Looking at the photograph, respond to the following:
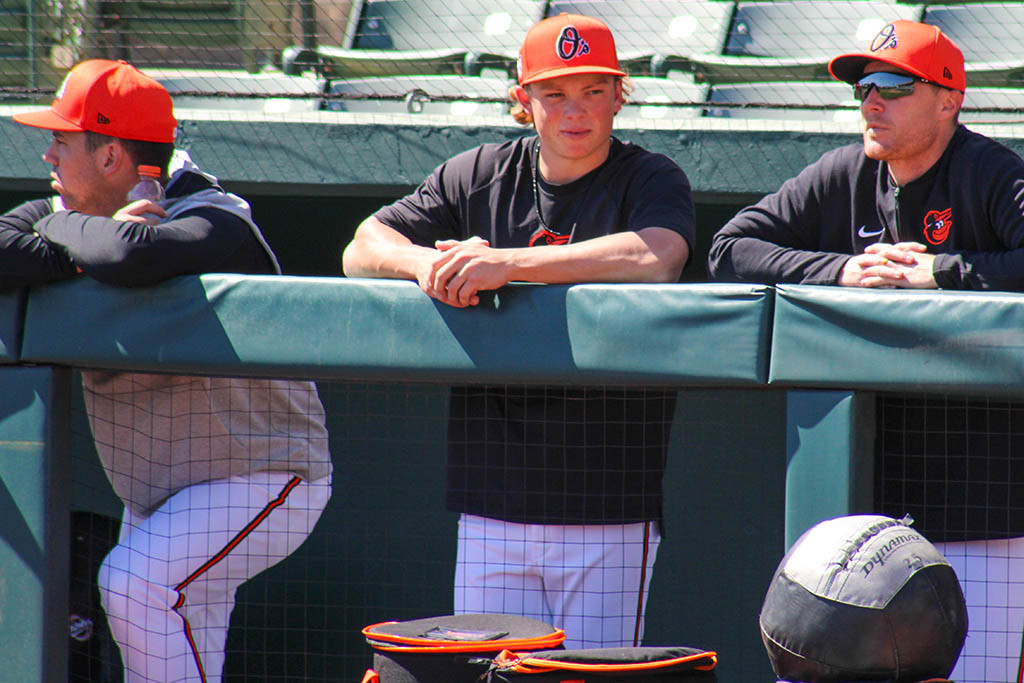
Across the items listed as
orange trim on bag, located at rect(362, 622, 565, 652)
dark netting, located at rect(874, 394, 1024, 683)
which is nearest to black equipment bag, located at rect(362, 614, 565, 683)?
orange trim on bag, located at rect(362, 622, 565, 652)

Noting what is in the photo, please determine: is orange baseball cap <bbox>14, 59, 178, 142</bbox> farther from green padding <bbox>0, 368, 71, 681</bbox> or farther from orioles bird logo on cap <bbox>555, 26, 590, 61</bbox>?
orioles bird logo on cap <bbox>555, 26, 590, 61</bbox>

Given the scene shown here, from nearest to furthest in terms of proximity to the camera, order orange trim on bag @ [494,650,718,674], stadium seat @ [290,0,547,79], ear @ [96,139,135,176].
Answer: orange trim on bag @ [494,650,718,674] < ear @ [96,139,135,176] < stadium seat @ [290,0,547,79]

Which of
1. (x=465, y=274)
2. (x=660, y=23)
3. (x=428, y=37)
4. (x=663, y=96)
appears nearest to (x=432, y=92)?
(x=428, y=37)

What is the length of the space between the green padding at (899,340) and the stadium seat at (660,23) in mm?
3498

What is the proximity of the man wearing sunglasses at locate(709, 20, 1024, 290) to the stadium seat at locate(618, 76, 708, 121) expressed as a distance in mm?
2155

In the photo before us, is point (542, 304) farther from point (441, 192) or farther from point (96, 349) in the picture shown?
point (96, 349)

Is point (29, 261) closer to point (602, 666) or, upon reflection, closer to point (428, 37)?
point (602, 666)

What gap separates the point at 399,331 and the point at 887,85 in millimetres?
1222

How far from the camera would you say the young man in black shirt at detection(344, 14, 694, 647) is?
226cm

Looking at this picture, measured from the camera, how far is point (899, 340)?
192 cm

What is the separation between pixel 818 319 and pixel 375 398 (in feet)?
7.82

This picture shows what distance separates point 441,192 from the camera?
2.61 metres

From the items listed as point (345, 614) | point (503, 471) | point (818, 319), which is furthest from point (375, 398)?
point (818, 319)

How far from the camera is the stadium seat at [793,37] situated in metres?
5.00
